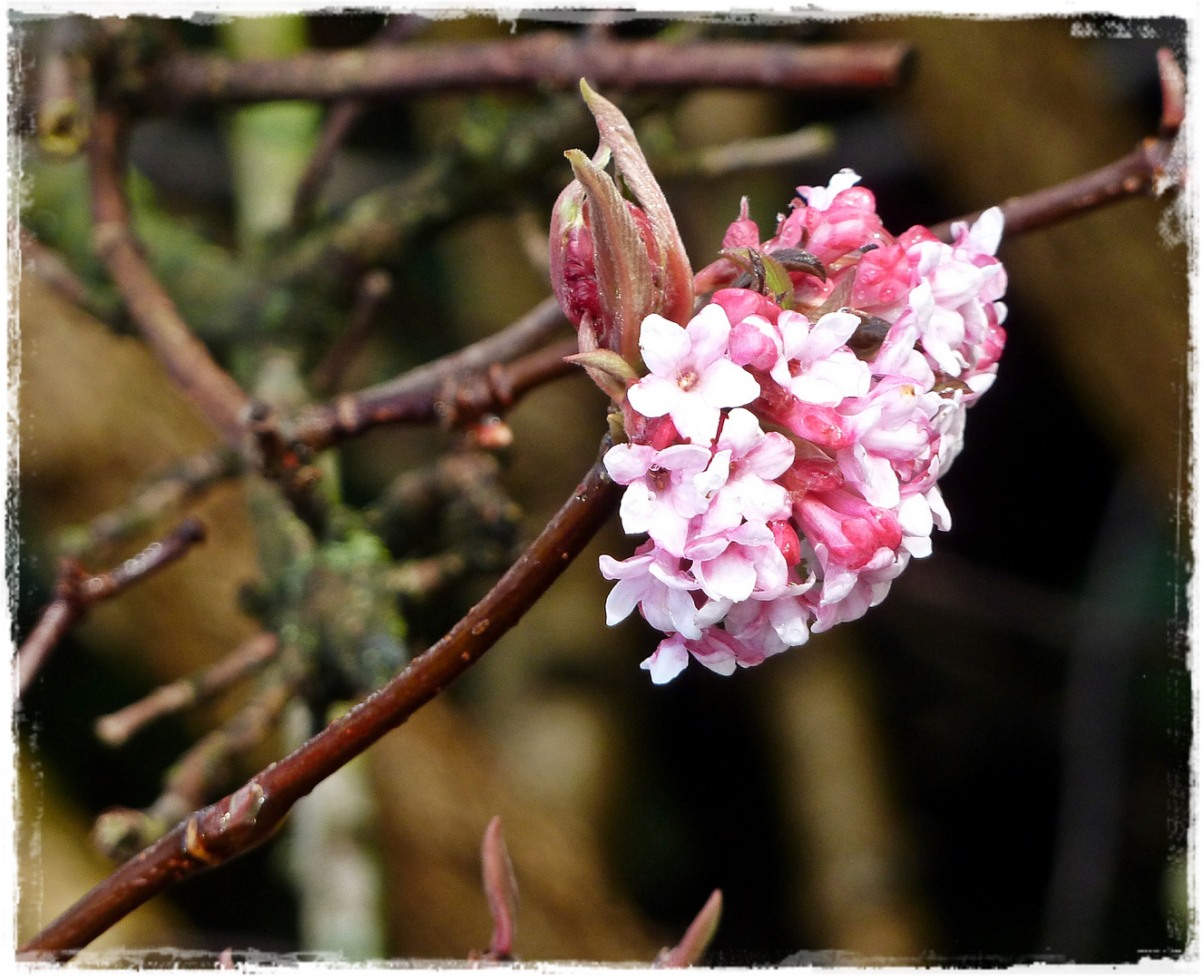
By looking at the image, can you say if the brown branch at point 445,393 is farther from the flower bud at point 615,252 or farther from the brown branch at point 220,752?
the flower bud at point 615,252

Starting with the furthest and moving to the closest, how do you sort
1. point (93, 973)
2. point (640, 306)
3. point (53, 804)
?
point (53, 804) → point (93, 973) → point (640, 306)

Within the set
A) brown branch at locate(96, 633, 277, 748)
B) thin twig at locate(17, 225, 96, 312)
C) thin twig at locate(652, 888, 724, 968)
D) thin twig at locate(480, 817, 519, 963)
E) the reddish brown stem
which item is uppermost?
thin twig at locate(17, 225, 96, 312)

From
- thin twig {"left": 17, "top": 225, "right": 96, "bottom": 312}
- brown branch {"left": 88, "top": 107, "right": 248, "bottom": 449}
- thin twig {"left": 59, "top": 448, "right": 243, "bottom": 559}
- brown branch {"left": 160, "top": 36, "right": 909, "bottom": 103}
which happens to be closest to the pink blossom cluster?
brown branch {"left": 160, "top": 36, "right": 909, "bottom": 103}

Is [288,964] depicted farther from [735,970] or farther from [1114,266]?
[1114,266]

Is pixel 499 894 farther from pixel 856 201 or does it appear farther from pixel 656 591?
pixel 856 201

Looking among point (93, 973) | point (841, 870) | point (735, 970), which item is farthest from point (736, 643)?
point (841, 870)

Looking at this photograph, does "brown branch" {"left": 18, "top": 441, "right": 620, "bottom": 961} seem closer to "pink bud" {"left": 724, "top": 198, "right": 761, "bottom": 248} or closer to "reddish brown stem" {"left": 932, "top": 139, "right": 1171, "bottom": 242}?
"pink bud" {"left": 724, "top": 198, "right": 761, "bottom": 248}
